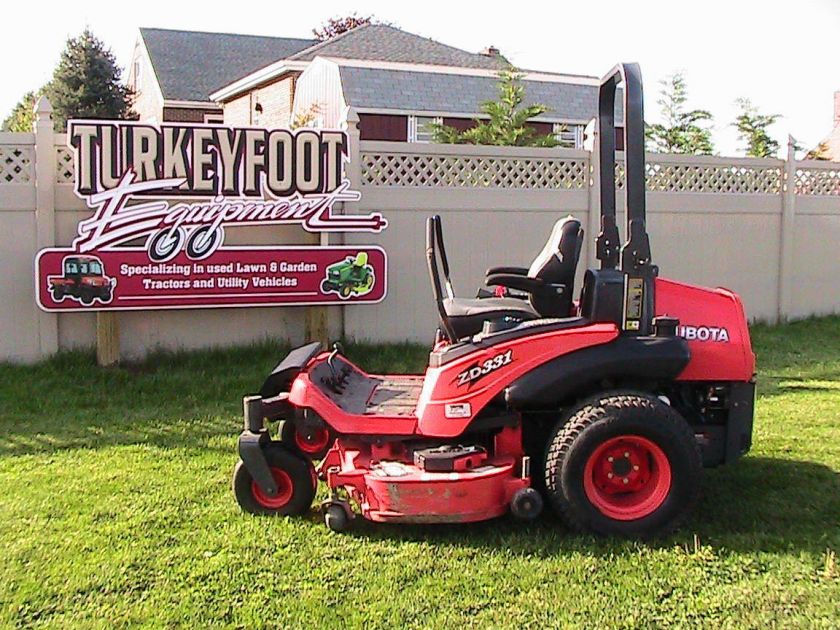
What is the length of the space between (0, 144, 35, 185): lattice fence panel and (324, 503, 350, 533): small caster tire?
5.14m

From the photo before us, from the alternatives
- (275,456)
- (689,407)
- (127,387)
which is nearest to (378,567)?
(275,456)

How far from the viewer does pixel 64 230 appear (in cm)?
834

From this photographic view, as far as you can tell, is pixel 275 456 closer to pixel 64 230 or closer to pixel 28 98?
pixel 64 230

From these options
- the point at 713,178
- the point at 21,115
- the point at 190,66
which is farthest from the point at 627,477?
the point at 21,115

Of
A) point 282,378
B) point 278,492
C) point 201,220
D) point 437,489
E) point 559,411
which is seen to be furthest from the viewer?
point 201,220

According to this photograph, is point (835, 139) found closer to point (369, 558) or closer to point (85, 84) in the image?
point (85, 84)

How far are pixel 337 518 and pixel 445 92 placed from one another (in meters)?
17.0

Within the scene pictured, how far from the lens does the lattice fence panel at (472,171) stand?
9312 mm

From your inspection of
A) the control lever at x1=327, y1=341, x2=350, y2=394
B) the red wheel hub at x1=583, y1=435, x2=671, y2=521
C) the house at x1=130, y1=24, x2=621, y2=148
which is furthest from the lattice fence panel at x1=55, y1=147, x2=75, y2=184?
the house at x1=130, y1=24, x2=621, y2=148

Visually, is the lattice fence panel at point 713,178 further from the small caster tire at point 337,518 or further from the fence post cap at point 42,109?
the small caster tire at point 337,518

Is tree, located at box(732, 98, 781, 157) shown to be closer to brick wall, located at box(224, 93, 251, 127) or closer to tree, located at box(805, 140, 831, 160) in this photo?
tree, located at box(805, 140, 831, 160)

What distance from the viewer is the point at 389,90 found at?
1991 cm

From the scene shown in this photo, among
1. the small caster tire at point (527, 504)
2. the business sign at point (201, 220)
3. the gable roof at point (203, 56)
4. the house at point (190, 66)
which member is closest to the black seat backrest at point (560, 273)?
the small caster tire at point (527, 504)

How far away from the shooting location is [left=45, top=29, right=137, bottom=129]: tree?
2716 centimetres
